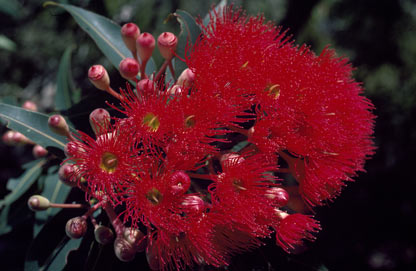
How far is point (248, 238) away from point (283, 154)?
1.05 feet

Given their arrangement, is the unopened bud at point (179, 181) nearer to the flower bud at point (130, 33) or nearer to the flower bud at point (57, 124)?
the flower bud at point (57, 124)

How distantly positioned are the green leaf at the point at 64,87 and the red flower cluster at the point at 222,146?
75 cm

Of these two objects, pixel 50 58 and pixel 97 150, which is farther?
pixel 50 58

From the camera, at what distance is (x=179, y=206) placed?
1010 mm

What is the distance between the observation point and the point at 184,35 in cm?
133

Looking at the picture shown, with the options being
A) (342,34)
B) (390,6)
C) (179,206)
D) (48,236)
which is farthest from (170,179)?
(342,34)

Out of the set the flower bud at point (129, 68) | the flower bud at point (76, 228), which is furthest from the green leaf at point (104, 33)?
the flower bud at point (76, 228)

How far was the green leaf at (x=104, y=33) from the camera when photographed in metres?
1.43

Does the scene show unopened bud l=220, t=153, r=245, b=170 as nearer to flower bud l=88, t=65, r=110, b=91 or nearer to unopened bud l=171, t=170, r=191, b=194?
unopened bud l=171, t=170, r=191, b=194

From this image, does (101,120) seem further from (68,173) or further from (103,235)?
(103,235)

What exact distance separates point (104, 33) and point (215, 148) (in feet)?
2.66

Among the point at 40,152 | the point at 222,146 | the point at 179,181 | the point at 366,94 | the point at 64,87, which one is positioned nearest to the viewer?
the point at 179,181

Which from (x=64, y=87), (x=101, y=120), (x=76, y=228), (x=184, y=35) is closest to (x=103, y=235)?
(x=76, y=228)

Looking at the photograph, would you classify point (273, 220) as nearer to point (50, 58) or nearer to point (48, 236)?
point (48, 236)
